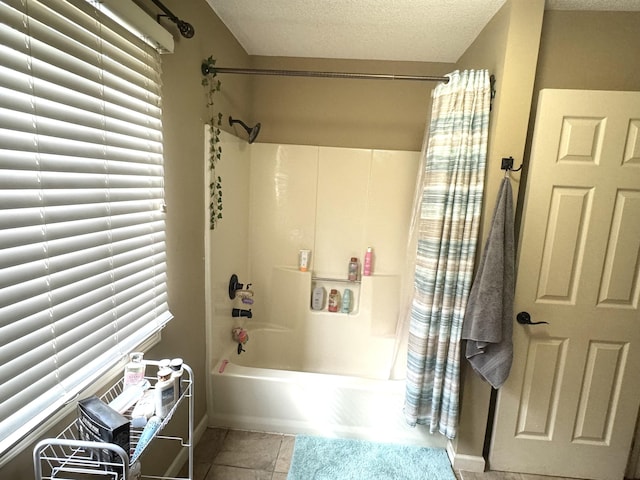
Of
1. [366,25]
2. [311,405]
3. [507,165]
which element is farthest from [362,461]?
[366,25]

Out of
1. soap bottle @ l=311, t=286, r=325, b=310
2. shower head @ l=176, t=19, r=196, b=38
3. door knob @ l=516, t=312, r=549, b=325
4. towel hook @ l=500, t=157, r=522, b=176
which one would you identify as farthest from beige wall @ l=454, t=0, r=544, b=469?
shower head @ l=176, t=19, r=196, b=38

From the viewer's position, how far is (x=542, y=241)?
5.45ft

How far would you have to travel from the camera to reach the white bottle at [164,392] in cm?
108

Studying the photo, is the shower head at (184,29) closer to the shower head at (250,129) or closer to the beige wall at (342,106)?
the shower head at (250,129)

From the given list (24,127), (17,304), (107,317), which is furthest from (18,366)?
(24,127)

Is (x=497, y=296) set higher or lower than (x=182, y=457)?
higher

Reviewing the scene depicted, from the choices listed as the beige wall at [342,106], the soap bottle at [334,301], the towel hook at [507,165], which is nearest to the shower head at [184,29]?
the beige wall at [342,106]

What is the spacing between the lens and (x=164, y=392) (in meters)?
1.10

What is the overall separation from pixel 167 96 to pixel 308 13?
0.95 metres

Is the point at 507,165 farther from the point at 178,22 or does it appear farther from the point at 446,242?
the point at 178,22

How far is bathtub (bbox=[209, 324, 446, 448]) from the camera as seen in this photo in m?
1.97

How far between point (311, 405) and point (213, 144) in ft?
5.38

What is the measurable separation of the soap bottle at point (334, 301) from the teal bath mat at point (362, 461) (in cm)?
91

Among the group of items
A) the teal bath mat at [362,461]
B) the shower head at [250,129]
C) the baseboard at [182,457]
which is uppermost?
the shower head at [250,129]
